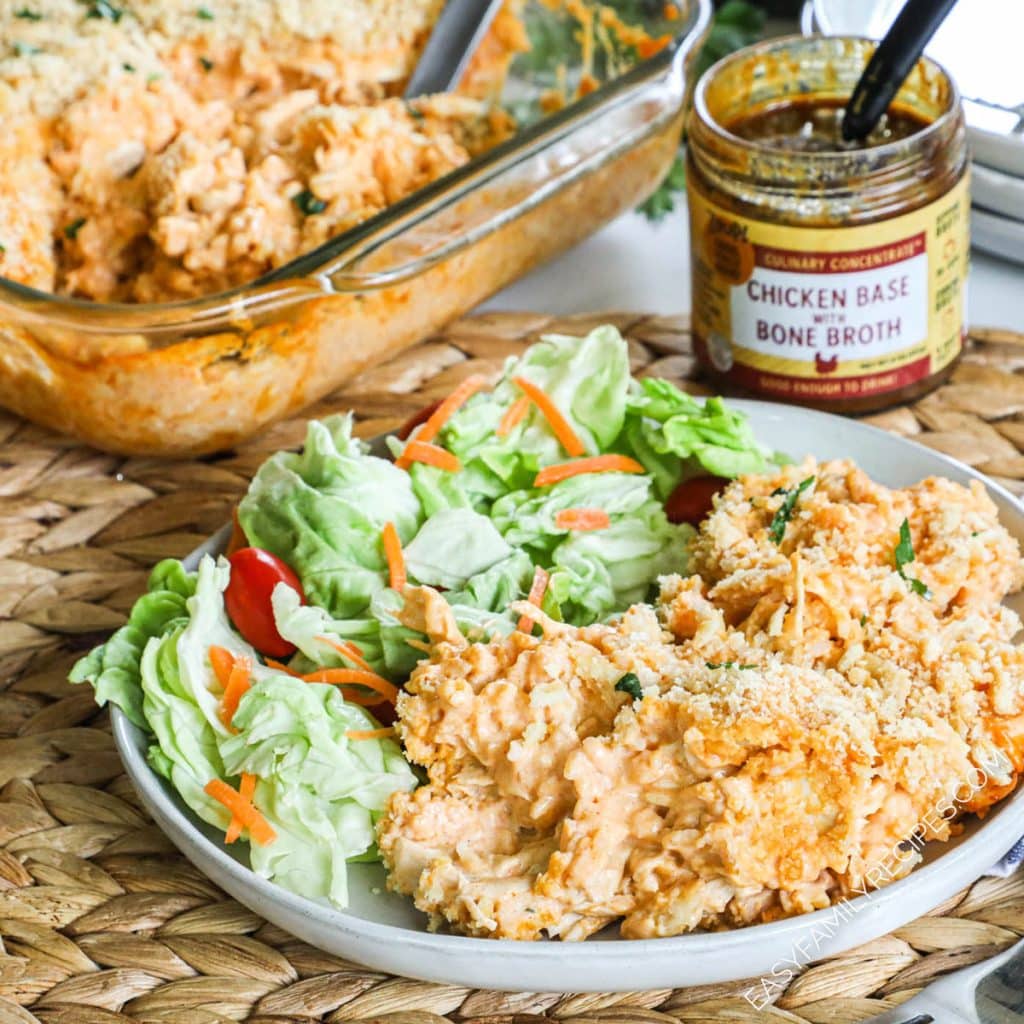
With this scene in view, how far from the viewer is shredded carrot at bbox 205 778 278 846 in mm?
1605

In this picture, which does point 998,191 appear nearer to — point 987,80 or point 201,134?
point 987,80

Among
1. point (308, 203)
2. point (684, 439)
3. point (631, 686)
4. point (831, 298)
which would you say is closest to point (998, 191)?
point (831, 298)

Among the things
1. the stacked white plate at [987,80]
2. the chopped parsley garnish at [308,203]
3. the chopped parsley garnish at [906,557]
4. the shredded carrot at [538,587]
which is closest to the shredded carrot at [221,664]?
the shredded carrot at [538,587]

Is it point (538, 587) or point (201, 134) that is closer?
point (538, 587)

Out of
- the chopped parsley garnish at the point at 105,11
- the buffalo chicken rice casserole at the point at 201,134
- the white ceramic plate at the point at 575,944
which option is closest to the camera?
the white ceramic plate at the point at 575,944

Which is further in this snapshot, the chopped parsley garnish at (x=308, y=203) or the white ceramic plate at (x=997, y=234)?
the white ceramic plate at (x=997, y=234)

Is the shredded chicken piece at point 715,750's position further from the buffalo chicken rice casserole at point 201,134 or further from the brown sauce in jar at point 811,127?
the buffalo chicken rice casserole at point 201,134

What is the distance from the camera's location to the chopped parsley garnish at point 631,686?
5.15 ft

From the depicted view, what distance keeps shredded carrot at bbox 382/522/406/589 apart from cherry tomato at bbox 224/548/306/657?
0.12m

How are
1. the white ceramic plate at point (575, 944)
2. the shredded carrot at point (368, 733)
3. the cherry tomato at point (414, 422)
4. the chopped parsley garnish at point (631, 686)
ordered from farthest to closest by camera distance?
the cherry tomato at point (414, 422) < the shredded carrot at point (368, 733) < the chopped parsley garnish at point (631, 686) < the white ceramic plate at point (575, 944)

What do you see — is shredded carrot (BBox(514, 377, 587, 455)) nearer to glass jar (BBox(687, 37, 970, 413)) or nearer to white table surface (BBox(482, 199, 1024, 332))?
glass jar (BBox(687, 37, 970, 413))

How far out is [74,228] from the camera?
2.62m

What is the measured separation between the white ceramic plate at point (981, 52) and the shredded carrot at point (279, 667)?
1.58 metres

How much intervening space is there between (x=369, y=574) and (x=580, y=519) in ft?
0.98
